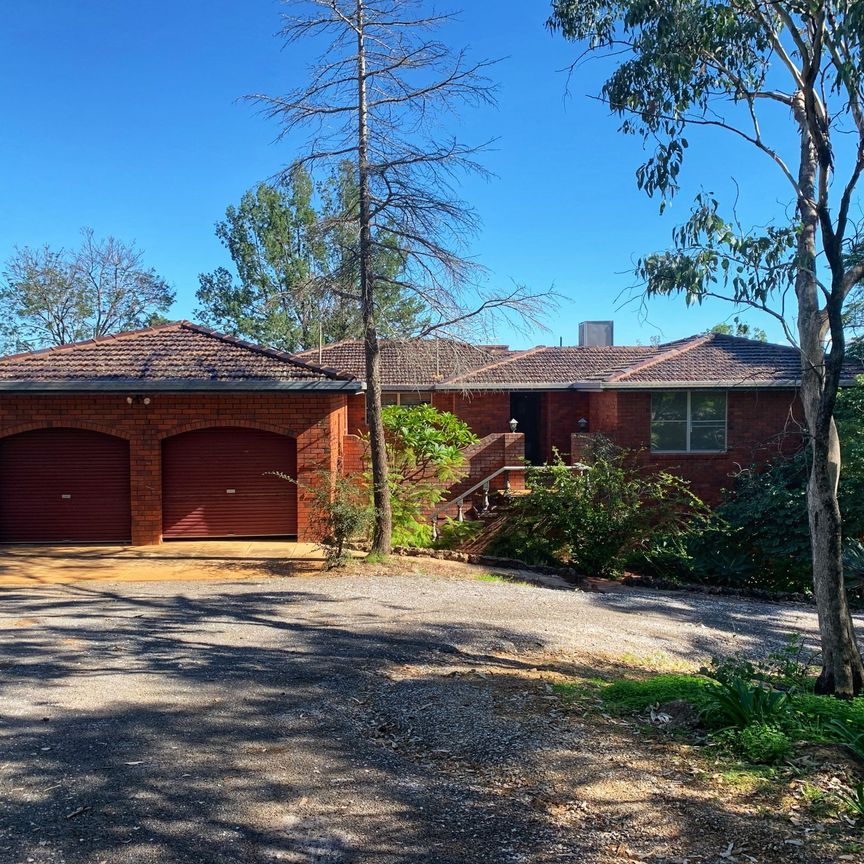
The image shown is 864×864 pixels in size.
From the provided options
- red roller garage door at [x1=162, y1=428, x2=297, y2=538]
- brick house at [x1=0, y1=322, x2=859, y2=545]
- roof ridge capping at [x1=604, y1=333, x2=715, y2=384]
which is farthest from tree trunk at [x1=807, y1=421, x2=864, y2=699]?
roof ridge capping at [x1=604, y1=333, x2=715, y2=384]

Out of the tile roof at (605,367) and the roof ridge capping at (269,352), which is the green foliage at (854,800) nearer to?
the tile roof at (605,367)

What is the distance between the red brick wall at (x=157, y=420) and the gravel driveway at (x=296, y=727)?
4090 mm

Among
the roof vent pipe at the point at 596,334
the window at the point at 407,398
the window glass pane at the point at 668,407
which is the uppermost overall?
the roof vent pipe at the point at 596,334

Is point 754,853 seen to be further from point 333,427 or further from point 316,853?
point 333,427

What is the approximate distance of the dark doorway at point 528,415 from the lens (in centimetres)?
2330

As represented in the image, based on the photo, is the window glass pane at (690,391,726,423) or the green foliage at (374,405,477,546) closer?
the green foliage at (374,405,477,546)

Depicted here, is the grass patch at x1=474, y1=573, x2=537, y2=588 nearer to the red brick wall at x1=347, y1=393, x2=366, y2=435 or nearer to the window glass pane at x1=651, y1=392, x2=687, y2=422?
the window glass pane at x1=651, y1=392, x2=687, y2=422

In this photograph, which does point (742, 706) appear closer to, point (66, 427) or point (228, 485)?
point (228, 485)

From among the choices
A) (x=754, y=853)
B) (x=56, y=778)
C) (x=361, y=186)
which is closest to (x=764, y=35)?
(x=361, y=186)

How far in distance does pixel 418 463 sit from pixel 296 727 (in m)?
9.80

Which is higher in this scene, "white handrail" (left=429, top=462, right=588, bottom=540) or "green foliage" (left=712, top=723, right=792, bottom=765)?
"white handrail" (left=429, top=462, right=588, bottom=540)

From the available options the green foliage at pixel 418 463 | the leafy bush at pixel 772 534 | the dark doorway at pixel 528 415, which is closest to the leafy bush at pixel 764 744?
the green foliage at pixel 418 463

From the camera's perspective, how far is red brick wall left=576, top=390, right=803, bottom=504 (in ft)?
57.3

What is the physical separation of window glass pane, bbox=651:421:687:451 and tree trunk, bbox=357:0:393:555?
26.3 feet
